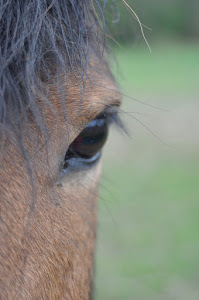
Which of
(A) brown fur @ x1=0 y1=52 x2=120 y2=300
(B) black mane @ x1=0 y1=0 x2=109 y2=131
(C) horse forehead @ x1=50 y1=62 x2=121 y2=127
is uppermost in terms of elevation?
(B) black mane @ x1=0 y1=0 x2=109 y2=131

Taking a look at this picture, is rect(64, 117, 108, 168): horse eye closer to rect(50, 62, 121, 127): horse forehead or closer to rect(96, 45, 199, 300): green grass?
rect(50, 62, 121, 127): horse forehead

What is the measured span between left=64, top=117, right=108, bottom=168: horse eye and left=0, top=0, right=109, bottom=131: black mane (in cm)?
26

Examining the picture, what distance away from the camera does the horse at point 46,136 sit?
1568 mm

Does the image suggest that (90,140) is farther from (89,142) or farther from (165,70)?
(165,70)

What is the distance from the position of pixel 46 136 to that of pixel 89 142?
43 centimetres

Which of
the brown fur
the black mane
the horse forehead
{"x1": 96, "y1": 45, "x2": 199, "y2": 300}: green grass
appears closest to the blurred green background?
{"x1": 96, "y1": 45, "x2": 199, "y2": 300}: green grass

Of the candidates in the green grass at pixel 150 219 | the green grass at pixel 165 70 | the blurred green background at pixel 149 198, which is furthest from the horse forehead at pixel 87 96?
the green grass at pixel 165 70

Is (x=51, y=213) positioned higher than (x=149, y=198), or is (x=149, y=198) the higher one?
(x=51, y=213)

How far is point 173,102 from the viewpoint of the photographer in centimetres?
1395

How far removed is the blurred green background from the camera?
4.59 m

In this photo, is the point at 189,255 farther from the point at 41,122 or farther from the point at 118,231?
the point at 41,122

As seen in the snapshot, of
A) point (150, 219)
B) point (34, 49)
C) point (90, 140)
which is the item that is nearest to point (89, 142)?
point (90, 140)

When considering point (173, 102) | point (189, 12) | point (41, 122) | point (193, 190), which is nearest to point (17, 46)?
point (41, 122)

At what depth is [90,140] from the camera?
207 cm
